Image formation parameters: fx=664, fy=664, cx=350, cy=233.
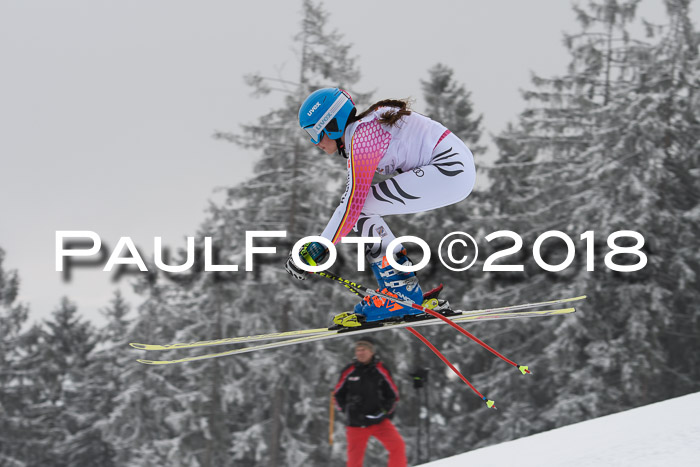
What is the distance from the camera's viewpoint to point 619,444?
3891mm

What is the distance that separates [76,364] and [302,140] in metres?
20.0

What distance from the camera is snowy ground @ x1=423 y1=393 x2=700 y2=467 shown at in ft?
11.6

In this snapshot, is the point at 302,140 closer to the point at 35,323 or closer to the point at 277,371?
the point at 277,371

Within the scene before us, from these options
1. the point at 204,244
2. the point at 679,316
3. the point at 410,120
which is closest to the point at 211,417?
the point at 204,244

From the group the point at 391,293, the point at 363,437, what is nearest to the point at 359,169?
the point at 391,293

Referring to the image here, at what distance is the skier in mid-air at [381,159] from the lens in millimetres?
3279

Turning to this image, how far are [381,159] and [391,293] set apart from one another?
83 centimetres

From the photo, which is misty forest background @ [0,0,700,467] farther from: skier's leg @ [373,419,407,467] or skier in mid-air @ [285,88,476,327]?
skier in mid-air @ [285,88,476,327]

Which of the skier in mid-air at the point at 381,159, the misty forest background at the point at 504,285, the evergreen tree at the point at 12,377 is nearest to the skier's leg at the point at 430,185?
the skier in mid-air at the point at 381,159

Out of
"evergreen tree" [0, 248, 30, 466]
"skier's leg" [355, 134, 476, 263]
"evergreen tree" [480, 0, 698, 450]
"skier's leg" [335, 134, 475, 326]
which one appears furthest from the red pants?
"evergreen tree" [0, 248, 30, 466]

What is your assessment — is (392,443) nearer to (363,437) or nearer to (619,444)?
(363,437)

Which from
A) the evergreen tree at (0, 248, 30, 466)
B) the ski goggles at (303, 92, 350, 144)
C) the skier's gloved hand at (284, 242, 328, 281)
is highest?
the ski goggles at (303, 92, 350, 144)

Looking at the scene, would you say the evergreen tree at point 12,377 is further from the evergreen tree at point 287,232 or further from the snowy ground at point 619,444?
the snowy ground at point 619,444

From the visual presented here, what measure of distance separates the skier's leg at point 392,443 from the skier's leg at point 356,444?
0.09 meters
